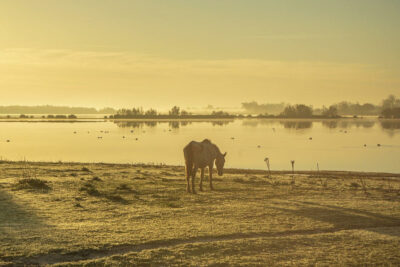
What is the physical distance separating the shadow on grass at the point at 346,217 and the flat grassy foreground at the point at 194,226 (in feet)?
0.13

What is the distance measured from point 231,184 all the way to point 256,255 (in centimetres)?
1454

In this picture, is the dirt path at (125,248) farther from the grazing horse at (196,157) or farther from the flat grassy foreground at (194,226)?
the grazing horse at (196,157)

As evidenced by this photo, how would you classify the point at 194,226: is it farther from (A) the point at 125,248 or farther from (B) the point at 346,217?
(B) the point at 346,217

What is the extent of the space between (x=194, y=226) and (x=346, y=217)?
6.24 m

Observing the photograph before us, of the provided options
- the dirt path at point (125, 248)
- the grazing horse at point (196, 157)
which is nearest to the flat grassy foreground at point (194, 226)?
the dirt path at point (125, 248)

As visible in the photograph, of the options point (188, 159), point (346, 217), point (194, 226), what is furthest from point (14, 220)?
point (346, 217)

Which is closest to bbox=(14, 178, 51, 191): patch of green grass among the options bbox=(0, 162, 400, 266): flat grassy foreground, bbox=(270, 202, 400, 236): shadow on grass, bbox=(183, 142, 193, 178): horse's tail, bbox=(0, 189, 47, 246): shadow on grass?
bbox=(0, 162, 400, 266): flat grassy foreground

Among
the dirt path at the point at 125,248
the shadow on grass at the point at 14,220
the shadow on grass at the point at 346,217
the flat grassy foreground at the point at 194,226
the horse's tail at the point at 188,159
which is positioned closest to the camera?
the dirt path at the point at 125,248

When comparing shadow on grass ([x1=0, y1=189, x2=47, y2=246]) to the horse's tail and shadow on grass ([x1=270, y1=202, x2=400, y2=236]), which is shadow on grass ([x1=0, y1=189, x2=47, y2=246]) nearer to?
the horse's tail

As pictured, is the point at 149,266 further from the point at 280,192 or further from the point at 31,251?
the point at 280,192

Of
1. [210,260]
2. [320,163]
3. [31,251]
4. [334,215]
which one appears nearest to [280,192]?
[334,215]

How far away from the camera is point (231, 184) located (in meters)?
27.1

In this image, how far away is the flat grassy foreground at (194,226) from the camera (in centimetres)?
1241

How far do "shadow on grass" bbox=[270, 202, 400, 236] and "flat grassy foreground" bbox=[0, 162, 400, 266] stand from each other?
0.13ft
